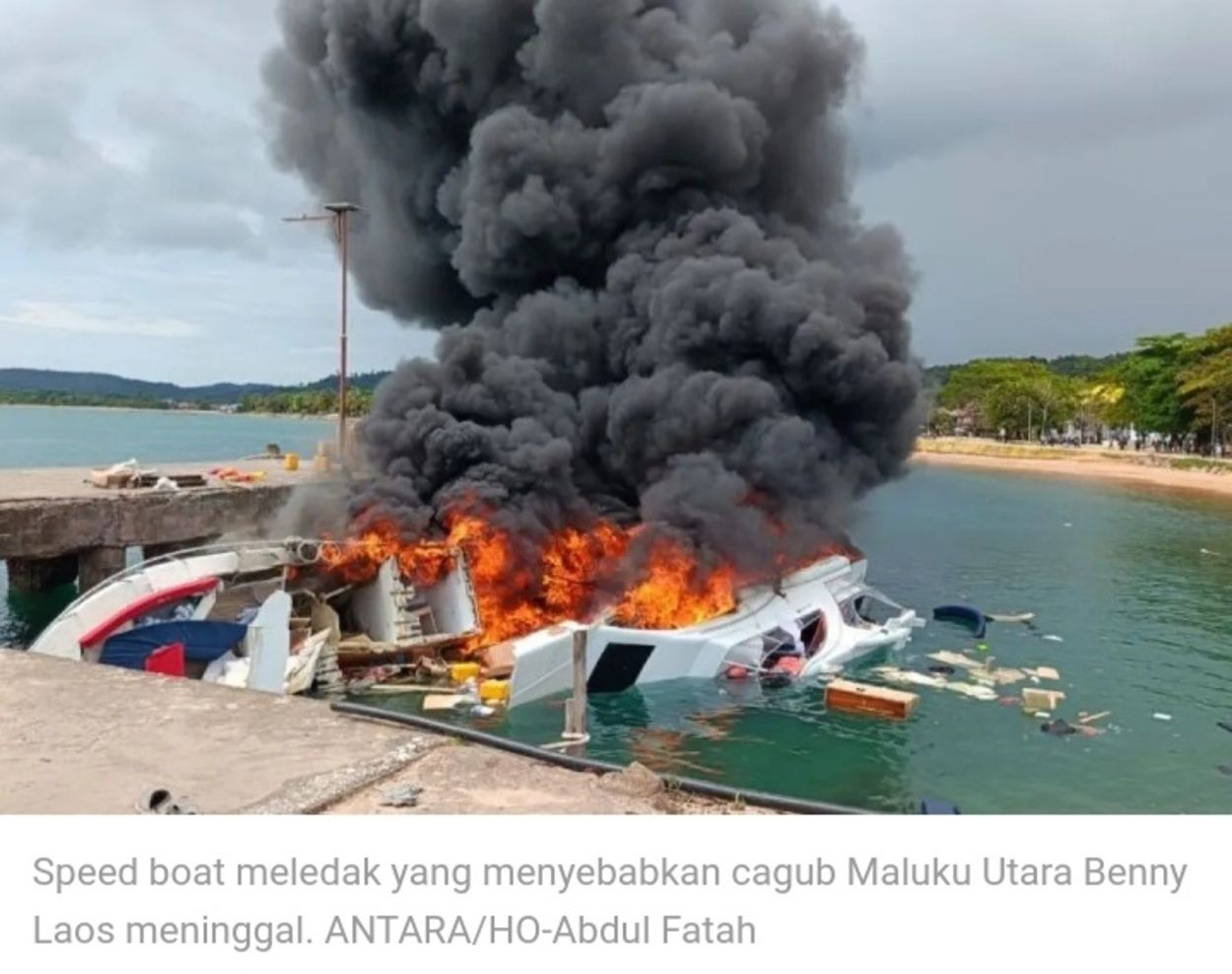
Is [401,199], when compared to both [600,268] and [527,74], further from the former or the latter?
[600,268]

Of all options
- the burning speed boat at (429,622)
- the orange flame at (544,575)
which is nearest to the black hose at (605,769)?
the burning speed boat at (429,622)

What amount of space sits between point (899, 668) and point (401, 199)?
68.7ft

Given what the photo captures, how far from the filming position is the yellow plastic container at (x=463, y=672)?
18750 mm

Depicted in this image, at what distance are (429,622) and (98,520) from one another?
31.3ft

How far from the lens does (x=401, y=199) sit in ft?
105

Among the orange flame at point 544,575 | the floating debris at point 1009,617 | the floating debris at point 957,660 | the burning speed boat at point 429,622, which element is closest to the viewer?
the burning speed boat at point 429,622

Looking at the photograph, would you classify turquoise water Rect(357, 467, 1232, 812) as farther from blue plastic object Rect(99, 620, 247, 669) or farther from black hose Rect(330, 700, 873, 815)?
black hose Rect(330, 700, 873, 815)

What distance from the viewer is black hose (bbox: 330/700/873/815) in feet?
22.8

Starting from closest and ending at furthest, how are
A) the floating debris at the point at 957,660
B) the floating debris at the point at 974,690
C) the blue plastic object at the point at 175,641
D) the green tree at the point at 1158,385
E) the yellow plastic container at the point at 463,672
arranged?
the blue plastic object at the point at 175,641, the yellow plastic container at the point at 463,672, the floating debris at the point at 974,690, the floating debris at the point at 957,660, the green tree at the point at 1158,385

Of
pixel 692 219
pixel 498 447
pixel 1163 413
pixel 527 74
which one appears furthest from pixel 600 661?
pixel 1163 413

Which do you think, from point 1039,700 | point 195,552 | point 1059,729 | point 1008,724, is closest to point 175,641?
point 195,552

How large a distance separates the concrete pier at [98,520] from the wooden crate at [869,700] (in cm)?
1726

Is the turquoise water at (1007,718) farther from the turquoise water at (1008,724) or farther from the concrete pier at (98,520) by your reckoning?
the concrete pier at (98,520)

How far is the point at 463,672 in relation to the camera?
61.8ft
